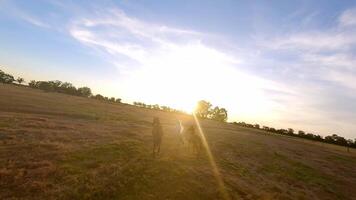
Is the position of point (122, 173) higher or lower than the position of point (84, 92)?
lower

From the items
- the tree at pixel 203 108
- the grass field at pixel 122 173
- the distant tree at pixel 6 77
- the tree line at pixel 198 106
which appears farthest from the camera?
the tree at pixel 203 108

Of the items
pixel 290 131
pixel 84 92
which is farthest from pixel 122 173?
pixel 84 92

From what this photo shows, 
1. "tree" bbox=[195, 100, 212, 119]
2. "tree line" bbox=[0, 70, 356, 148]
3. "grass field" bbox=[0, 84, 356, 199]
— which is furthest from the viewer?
"tree" bbox=[195, 100, 212, 119]

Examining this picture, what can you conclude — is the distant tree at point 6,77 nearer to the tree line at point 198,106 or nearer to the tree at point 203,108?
the tree line at point 198,106

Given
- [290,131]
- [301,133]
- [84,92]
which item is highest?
[84,92]

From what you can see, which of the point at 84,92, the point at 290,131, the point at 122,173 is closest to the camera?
the point at 122,173

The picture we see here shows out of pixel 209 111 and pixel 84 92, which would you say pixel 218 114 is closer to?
pixel 209 111

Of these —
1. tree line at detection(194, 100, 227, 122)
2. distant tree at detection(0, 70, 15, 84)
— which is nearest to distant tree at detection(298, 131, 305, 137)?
tree line at detection(194, 100, 227, 122)

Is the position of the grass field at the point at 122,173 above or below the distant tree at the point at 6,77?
below

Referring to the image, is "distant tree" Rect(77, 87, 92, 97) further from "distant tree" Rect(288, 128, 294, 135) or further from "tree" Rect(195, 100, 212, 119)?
"distant tree" Rect(288, 128, 294, 135)

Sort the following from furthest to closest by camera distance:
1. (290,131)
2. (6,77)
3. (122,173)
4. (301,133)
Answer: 1. (6,77)
2. (290,131)
3. (301,133)
4. (122,173)

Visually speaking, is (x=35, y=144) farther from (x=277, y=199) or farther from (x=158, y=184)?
(x=277, y=199)

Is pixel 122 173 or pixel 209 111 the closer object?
pixel 122 173

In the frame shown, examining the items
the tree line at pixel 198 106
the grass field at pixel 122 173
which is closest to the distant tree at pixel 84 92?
the tree line at pixel 198 106
